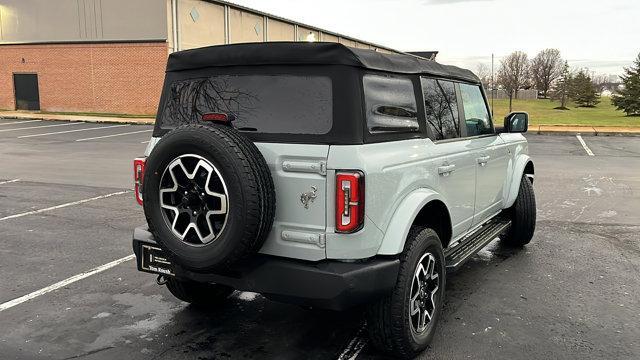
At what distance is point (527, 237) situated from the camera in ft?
19.5

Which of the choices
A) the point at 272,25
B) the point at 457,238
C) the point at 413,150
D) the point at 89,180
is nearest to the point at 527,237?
the point at 457,238

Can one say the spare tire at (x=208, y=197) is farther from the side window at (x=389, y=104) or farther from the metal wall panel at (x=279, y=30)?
the metal wall panel at (x=279, y=30)

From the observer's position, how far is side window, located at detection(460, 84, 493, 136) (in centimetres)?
469

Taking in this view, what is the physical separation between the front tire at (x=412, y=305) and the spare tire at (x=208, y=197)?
2.85 ft

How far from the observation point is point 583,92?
2073 inches

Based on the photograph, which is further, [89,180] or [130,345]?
[89,180]

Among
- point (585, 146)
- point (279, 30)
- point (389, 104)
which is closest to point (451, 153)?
point (389, 104)

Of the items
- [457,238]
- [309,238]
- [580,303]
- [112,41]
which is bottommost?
[580,303]

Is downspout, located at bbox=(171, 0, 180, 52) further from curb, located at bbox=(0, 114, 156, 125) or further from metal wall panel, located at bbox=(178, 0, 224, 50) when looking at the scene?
curb, located at bbox=(0, 114, 156, 125)

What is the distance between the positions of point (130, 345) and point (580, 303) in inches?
137

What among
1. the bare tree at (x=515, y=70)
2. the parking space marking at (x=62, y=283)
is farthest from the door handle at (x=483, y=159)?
the bare tree at (x=515, y=70)

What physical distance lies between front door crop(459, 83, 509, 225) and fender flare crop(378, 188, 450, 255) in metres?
1.29

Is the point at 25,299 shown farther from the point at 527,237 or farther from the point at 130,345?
the point at 527,237

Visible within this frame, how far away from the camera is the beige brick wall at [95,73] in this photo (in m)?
29.0
